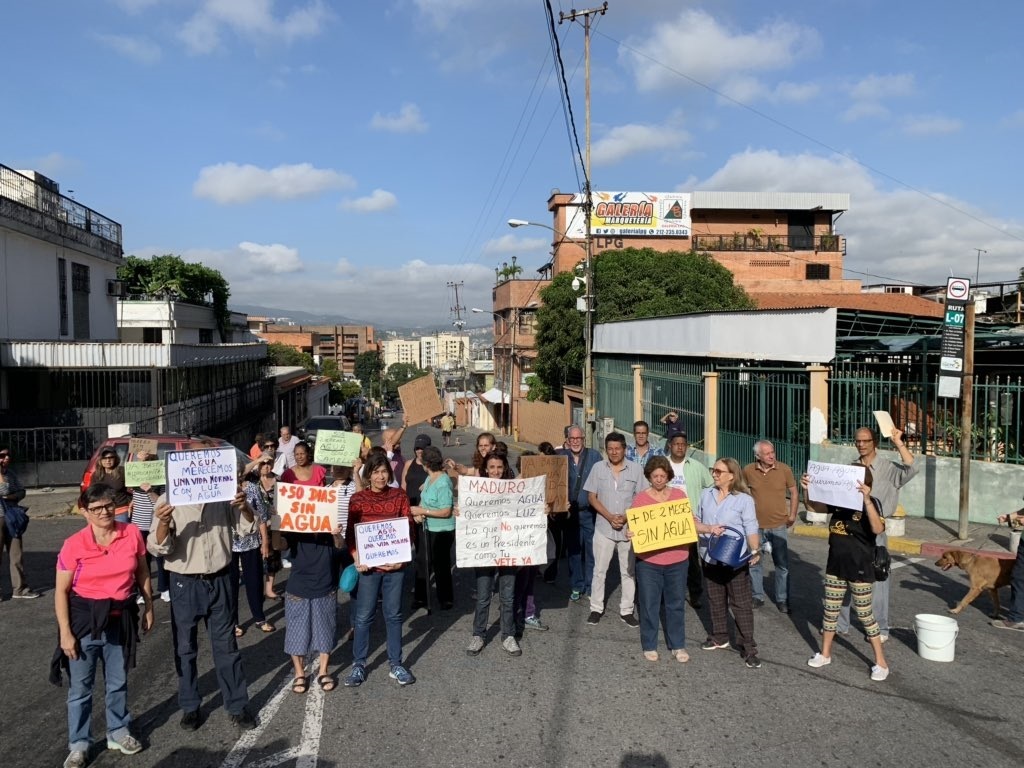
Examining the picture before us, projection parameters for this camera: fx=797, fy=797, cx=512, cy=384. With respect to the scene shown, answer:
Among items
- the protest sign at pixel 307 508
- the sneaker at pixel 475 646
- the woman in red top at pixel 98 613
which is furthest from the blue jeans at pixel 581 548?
the woman in red top at pixel 98 613

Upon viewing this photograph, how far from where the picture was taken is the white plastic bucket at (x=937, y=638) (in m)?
6.61

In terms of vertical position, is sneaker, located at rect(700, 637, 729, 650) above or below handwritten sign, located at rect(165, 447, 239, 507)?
below

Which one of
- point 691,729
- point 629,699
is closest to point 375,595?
point 629,699

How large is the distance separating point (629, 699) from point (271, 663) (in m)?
3.06

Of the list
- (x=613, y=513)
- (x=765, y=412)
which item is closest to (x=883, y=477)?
(x=613, y=513)

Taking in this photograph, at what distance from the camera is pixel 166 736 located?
17.7 feet

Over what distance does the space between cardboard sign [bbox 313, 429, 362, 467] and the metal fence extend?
9375mm

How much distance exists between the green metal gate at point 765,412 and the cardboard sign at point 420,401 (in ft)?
22.7

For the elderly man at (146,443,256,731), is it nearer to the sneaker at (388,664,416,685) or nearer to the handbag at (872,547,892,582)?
the sneaker at (388,664,416,685)

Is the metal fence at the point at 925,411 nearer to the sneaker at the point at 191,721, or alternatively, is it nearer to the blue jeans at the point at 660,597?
the blue jeans at the point at 660,597

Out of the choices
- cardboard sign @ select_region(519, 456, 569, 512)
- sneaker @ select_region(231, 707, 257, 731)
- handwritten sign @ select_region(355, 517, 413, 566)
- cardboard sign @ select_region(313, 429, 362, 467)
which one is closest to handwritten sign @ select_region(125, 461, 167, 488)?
cardboard sign @ select_region(313, 429, 362, 467)

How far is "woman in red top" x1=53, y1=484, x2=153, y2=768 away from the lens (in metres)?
5.01

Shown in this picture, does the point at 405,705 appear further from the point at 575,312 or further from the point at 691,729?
the point at 575,312

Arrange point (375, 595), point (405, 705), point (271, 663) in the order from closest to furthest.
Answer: point (405, 705)
point (375, 595)
point (271, 663)
